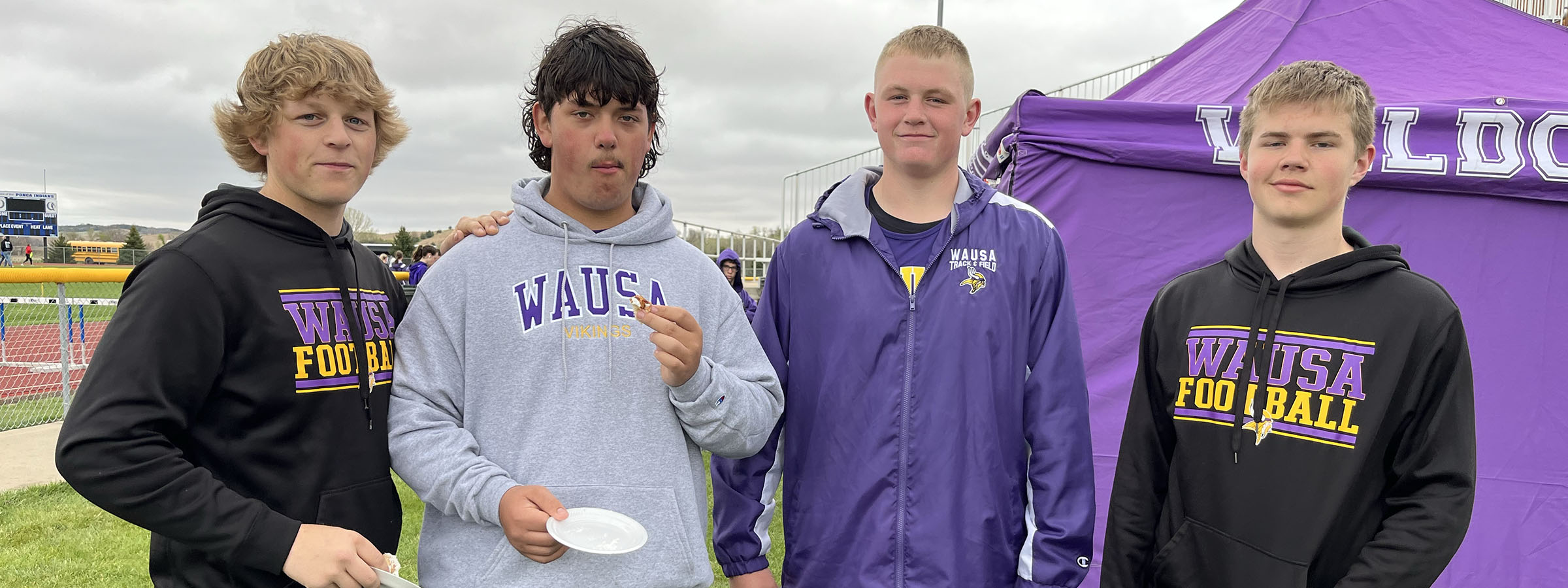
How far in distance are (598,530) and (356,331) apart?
71 cm

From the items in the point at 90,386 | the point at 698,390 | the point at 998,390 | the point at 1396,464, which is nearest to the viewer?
the point at 90,386

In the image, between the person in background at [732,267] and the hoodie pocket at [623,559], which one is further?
the person in background at [732,267]

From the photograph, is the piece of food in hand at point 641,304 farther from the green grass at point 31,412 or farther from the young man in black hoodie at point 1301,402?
the green grass at point 31,412

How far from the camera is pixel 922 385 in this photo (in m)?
2.07

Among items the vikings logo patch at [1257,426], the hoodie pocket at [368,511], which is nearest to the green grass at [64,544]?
the hoodie pocket at [368,511]

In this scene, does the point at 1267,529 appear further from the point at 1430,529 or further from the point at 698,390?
the point at 698,390

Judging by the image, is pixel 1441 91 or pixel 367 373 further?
pixel 1441 91

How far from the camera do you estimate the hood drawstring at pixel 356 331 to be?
5.79 ft

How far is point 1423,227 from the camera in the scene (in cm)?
345

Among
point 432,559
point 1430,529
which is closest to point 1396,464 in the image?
point 1430,529

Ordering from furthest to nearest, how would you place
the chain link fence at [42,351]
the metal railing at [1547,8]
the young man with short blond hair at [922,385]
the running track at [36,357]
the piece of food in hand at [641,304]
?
the running track at [36,357] < the chain link fence at [42,351] < the metal railing at [1547,8] < the young man with short blond hair at [922,385] < the piece of food in hand at [641,304]

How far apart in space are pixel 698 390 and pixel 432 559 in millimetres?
654

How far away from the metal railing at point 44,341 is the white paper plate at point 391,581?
1.96 feet

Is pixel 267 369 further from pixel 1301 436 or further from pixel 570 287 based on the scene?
pixel 1301 436
